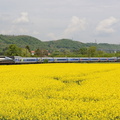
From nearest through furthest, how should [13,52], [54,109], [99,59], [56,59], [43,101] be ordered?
1. [54,109]
2. [43,101]
3. [56,59]
4. [99,59]
5. [13,52]

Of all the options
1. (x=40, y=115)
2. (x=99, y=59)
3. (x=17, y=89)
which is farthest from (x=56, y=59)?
(x=40, y=115)

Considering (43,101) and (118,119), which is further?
(43,101)

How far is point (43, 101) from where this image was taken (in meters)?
10.8

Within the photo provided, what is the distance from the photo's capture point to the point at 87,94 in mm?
12055

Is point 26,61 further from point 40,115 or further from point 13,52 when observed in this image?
point 40,115

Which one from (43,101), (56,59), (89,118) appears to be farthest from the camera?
(56,59)

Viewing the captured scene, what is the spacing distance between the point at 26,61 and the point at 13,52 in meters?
39.6

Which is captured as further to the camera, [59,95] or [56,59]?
[56,59]

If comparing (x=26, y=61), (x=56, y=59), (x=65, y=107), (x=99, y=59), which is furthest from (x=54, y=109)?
(x=99, y=59)

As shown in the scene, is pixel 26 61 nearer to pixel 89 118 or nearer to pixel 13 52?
pixel 13 52

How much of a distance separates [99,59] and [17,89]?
241 ft

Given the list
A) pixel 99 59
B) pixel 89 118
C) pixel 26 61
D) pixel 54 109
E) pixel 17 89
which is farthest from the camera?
pixel 99 59

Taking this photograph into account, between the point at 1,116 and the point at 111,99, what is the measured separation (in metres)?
5.18

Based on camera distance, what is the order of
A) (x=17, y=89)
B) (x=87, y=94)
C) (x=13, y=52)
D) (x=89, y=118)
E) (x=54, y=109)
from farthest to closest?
(x=13, y=52)
(x=17, y=89)
(x=87, y=94)
(x=54, y=109)
(x=89, y=118)
